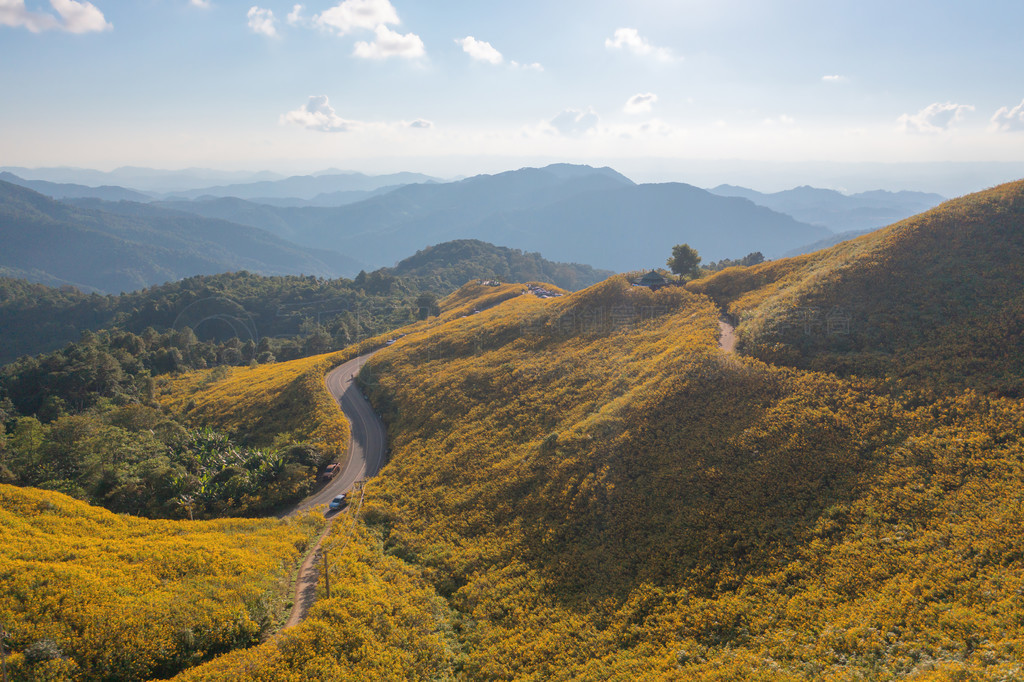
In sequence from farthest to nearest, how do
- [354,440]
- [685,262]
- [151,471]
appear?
[685,262] → [354,440] → [151,471]

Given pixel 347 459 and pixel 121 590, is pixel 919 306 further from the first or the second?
pixel 121 590

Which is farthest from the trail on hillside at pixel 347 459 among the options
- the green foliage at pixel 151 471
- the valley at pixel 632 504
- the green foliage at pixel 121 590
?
Result: the green foliage at pixel 151 471

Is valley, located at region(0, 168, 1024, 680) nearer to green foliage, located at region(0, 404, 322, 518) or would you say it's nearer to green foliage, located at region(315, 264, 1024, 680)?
green foliage, located at region(315, 264, 1024, 680)

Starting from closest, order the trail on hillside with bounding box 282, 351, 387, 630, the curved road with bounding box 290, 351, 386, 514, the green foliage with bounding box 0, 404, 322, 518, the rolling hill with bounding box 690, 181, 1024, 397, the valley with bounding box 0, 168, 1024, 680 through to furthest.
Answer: the valley with bounding box 0, 168, 1024, 680
the trail on hillside with bounding box 282, 351, 387, 630
the rolling hill with bounding box 690, 181, 1024, 397
the green foliage with bounding box 0, 404, 322, 518
the curved road with bounding box 290, 351, 386, 514

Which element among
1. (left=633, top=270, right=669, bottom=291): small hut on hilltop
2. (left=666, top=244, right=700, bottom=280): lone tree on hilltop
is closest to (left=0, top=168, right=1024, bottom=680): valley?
(left=633, top=270, right=669, bottom=291): small hut on hilltop

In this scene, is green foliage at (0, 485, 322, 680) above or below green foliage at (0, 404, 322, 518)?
above

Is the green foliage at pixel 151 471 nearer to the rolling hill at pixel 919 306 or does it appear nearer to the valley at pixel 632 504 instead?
the valley at pixel 632 504

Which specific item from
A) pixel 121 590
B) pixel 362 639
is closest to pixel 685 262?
pixel 362 639

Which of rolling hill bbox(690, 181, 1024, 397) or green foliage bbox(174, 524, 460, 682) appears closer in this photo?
green foliage bbox(174, 524, 460, 682)
